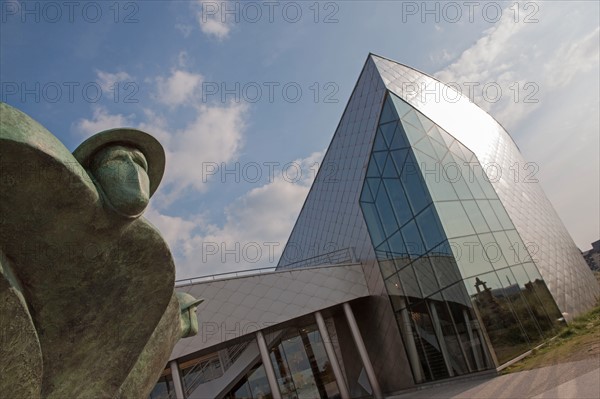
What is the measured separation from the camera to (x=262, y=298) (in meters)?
15.2

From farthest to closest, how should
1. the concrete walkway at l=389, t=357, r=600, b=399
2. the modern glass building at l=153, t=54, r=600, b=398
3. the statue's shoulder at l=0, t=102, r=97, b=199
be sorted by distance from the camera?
the modern glass building at l=153, t=54, r=600, b=398, the concrete walkway at l=389, t=357, r=600, b=399, the statue's shoulder at l=0, t=102, r=97, b=199

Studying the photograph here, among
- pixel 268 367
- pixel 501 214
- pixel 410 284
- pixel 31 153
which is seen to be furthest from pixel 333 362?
pixel 31 153

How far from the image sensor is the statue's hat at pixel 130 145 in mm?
2314

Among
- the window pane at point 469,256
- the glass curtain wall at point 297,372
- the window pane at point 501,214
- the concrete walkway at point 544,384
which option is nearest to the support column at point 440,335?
the concrete walkway at point 544,384

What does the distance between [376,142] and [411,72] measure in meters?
4.55

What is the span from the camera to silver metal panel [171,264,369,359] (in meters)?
14.1

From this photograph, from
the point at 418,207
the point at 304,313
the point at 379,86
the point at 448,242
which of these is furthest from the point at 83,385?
the point at 379,86

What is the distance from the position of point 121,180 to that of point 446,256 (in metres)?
11.5

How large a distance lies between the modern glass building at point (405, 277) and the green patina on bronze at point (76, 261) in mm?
10765

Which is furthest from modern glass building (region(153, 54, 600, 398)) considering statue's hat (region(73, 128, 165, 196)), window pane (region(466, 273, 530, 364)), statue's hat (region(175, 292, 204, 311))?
statue's hat (region(73, 128, 165, 196))

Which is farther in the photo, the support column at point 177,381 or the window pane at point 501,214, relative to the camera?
the support column at point 177,381

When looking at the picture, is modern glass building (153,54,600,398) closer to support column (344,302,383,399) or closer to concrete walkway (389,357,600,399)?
support column (344,302,383,399)

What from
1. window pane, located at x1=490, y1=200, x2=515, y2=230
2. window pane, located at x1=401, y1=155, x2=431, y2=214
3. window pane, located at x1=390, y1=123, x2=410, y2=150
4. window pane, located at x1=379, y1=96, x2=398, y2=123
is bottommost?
window pane, located at x1=490, y1=200, x2=515, y2=230

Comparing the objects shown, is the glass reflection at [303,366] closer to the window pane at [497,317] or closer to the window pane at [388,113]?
the window pane at [497,317]
